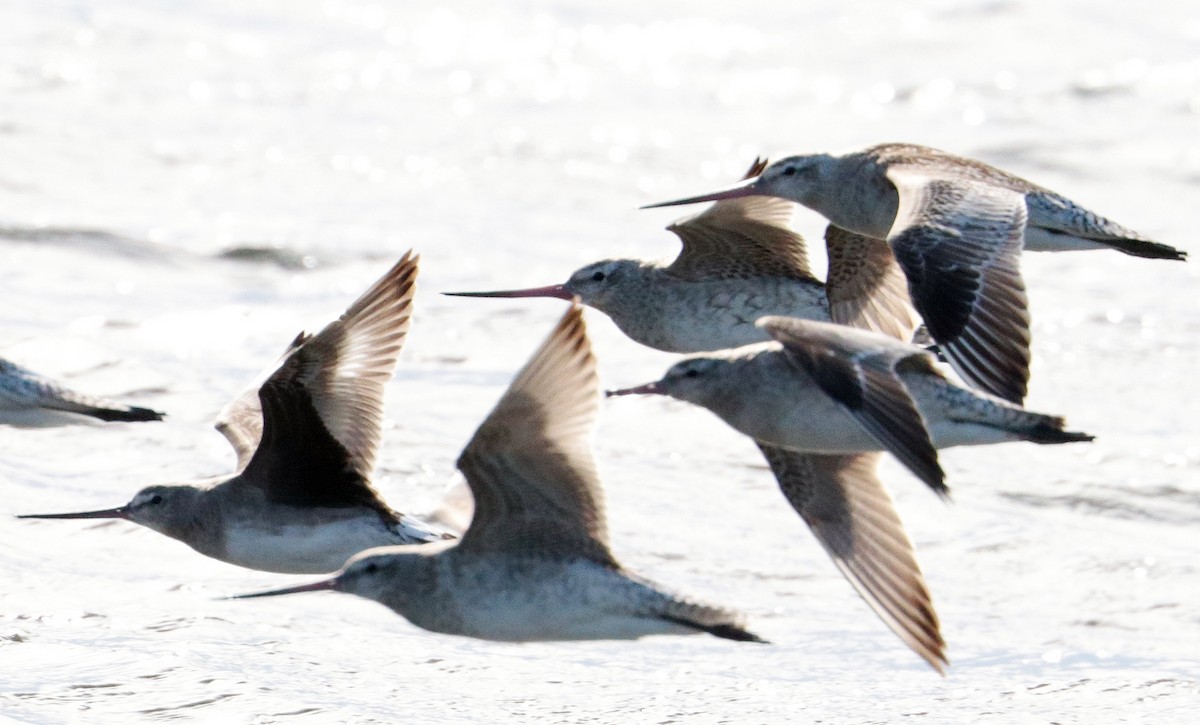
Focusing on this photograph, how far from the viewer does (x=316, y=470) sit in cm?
800

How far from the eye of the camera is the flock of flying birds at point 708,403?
660 centimetres

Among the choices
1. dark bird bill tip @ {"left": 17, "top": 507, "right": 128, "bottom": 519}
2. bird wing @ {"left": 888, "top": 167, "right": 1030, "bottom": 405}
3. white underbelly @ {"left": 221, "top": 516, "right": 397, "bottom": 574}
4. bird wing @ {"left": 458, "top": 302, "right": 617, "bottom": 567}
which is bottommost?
white underbelly @ {"left": 221, "top": 516, "right": 397, "bottom": 574}

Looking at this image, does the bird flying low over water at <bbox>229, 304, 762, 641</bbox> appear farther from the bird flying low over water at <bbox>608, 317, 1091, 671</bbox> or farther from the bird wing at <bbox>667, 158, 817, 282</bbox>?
the bird wing at <bbox>667, 158, 817, 282</bbox>

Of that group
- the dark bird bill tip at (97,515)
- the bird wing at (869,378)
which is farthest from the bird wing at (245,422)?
the bird wing at (869,378)

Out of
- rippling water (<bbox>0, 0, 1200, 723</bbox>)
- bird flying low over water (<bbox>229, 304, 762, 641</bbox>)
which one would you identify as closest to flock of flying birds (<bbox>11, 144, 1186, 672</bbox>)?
bird flying low over water (<bbox>229, 304, 762, 641</bbox>)

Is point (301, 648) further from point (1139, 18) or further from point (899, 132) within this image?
point (1139, 18)

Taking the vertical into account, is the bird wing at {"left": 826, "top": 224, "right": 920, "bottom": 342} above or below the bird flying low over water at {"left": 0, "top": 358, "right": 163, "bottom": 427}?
above

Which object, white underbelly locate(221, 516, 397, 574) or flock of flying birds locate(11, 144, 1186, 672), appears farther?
white underbelly locate(221, 516, 397, 574)

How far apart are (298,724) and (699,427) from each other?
4.58 metres

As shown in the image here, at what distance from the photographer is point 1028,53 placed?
22.4m

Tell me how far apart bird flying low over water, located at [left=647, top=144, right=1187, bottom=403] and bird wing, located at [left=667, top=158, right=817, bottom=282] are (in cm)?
21

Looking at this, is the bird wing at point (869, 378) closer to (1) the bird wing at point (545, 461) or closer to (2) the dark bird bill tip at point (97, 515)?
A: (1) the bird wing at point (545, 461)

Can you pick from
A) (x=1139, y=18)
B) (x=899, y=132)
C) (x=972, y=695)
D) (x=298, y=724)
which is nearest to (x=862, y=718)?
(x=972, y=695)

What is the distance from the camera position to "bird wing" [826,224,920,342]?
9102 mm
